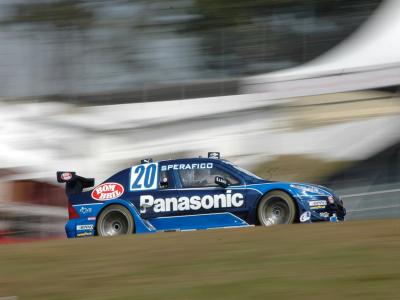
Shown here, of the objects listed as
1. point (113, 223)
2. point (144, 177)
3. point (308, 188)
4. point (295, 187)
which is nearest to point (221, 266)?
point (295, 187)

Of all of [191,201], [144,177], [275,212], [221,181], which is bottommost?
[275,212]

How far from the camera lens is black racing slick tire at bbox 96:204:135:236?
12789 mm

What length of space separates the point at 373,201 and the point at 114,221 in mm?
8721

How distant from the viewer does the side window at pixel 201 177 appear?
1290 centimetres

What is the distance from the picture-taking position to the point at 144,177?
13.1m

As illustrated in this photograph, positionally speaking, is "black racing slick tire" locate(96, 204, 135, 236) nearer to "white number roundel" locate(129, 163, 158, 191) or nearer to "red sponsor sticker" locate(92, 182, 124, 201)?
"red sponsor sticker" locate(92, 182, 124, 201)

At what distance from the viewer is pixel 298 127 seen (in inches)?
859

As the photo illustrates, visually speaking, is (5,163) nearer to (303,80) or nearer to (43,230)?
(43,230)

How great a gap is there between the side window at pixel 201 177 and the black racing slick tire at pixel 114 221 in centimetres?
102

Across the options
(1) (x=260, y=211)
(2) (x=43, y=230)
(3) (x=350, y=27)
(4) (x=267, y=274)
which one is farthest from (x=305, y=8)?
(4) (x=267, y=274)

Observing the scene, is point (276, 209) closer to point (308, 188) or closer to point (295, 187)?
point (295, 187)

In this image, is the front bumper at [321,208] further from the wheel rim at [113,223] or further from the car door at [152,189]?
the wheel rim at [113,223]

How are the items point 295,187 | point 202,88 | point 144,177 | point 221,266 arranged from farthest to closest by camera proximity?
point 202,88 → point 144,177 → point 295,187 → point 221,266

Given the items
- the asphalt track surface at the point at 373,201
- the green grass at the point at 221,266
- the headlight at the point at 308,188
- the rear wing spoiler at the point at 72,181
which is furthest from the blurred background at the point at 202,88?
the green grass at the point at 221,266
